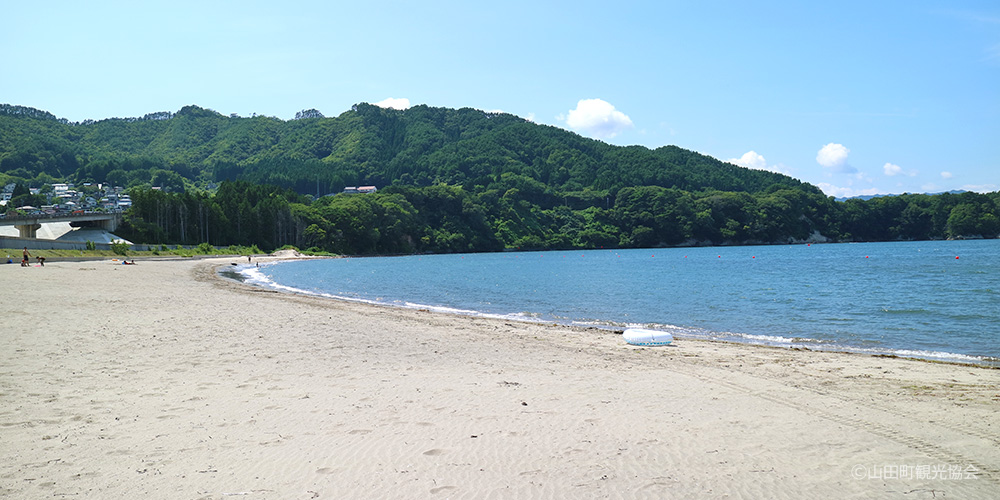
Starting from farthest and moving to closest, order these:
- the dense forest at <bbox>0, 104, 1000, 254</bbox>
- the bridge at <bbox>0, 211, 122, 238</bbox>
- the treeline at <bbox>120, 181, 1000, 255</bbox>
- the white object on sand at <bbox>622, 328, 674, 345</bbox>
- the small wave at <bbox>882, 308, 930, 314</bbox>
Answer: the treeline at <bbox>120, 181, 1000, 255</bbox>
the dense forest at <bbox>0, 104, 1000, 254</bbox>
the bridge at <bbox>0, 211, 122, 238</bbox>
the small wave at <bbox>882, 308, 930, 314</bbox>
the white object on sand at <bbox>622, 328, 674, 345</bbox>

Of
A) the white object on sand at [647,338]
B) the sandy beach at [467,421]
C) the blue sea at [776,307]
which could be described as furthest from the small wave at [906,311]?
the white object on sand at [647,338]

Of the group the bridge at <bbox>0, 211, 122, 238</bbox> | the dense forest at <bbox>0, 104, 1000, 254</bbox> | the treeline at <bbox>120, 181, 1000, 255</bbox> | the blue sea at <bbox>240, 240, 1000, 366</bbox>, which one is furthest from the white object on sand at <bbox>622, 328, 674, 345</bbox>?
the treeline at <bbox>120, 181, 1000, 255</bbox>

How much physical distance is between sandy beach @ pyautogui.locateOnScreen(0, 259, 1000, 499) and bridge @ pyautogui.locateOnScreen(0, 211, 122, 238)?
242 feet

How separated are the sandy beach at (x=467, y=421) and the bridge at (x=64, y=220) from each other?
73620 mm

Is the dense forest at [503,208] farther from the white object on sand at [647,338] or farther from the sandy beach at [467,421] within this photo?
the sandy beach at [467,421]

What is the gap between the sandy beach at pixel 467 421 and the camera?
18.4 feet

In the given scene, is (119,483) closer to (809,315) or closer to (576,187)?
(809,315)

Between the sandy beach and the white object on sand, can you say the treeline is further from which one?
the sandy beach

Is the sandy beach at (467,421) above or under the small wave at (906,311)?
above

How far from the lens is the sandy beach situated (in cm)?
561

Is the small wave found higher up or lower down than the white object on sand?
lower down

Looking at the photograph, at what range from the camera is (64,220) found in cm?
8306

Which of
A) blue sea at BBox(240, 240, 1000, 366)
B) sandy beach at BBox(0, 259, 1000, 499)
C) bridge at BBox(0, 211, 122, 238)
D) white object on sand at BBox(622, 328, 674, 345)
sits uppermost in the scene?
bridge at BBox(0, 211, 122, 238)

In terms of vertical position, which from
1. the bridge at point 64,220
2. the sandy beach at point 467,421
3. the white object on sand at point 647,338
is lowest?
the white object on sand at point 647,338
